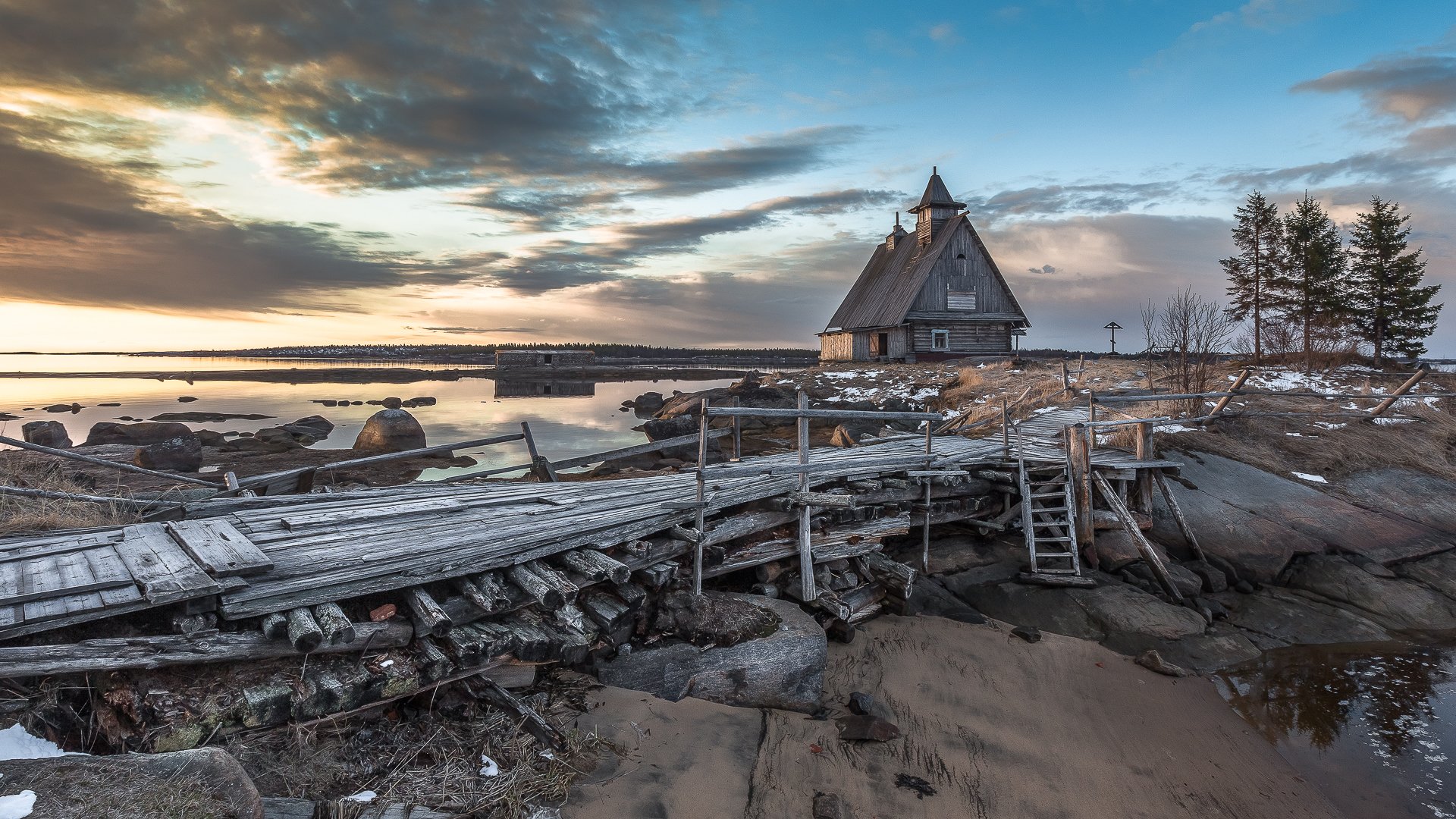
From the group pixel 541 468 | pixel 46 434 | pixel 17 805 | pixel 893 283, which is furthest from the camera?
pixel 893 283

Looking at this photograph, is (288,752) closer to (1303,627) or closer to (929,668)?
(929,668)

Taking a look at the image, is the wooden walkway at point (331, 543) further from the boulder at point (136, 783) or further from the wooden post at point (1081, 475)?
the wooden post at point (1081, 475)

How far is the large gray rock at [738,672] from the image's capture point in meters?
6.96

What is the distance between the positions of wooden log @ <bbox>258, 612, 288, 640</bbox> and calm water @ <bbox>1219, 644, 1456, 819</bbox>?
9.44m

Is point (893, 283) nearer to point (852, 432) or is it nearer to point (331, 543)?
point (852, 432)

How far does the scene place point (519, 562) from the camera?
254 inches

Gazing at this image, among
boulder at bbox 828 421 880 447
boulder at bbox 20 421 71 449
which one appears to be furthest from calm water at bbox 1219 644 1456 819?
boulder at bbox 20 421 71 449

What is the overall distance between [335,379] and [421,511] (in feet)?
271

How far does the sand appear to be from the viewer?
590 cm

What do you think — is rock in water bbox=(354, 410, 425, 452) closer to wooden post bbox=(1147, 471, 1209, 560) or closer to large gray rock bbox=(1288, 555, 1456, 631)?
wooden post bbox=(1147, 471, 1209, 560)

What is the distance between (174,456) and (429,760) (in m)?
19.3

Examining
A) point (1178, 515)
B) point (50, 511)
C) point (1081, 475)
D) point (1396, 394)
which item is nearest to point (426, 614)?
point (50, 511)

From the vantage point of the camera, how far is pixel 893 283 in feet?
134

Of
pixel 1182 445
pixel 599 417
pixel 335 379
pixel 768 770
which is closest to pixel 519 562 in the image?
pixel 768 770
